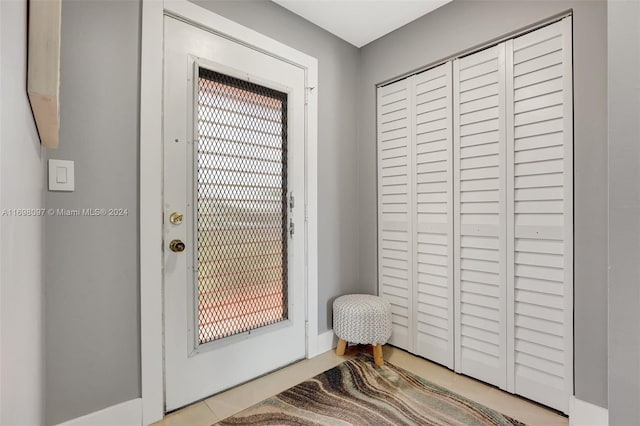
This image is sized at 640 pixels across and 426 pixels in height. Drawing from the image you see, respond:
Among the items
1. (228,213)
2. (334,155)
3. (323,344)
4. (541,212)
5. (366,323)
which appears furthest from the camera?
(334,155)

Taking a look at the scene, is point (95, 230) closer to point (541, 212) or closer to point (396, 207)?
point (396, 207)

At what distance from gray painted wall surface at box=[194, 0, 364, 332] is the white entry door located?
0.65 feet

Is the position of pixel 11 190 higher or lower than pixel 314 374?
higher

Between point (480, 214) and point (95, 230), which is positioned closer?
point (95, 230)

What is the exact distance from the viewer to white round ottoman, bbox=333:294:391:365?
6.57ft

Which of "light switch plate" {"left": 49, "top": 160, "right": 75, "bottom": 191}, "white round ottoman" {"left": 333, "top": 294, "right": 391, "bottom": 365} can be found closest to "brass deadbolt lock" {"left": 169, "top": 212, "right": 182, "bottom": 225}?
"light switch plate" {"left": 49, "top": 160, "right": 75, "bottom": 191}

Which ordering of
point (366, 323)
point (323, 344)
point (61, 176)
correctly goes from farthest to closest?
point (323, 344) < point (366, 323) < point (61, 176)

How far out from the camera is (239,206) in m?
1.79

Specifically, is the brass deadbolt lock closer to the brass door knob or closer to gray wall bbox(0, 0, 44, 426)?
the brass door knob

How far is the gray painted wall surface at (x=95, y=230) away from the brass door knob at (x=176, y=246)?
0.16 meters

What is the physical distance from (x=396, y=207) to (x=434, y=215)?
0.30m

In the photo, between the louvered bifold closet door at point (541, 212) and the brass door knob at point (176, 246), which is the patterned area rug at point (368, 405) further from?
the brass door knob at point (176, 246)

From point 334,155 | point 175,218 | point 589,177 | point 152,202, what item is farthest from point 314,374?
point 589,177

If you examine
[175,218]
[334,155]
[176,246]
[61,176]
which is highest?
[334,155]
